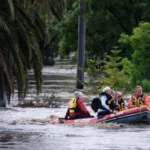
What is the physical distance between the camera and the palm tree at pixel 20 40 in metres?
20.1

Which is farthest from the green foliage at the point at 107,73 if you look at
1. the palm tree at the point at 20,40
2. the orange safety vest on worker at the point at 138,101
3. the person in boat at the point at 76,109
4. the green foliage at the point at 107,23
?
the green foliage at the point at 107,23

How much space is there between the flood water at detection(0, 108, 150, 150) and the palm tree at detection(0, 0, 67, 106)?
65.2 inches

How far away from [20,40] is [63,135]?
3495mm

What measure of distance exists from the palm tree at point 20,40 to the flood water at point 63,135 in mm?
1656

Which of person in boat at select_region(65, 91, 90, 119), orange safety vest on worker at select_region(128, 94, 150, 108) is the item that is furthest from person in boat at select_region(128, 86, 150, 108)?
person in boat at select_region(65, 91, 90, 119)

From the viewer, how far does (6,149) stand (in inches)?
596

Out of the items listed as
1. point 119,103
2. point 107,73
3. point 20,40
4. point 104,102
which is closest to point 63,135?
point 20,40

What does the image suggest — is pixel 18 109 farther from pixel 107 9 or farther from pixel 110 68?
pixel 107 9

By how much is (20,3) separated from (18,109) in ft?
31.7

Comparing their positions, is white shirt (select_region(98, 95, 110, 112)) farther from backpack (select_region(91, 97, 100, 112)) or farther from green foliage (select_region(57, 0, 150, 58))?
green foliage (select_region(57, 0, 150, 58))

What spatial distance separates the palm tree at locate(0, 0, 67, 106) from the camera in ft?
65.9

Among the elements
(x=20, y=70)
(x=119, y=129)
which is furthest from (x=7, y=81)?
(x=119, y=129)

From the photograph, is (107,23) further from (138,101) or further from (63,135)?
(63,135)

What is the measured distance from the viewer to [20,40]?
21.2 m
